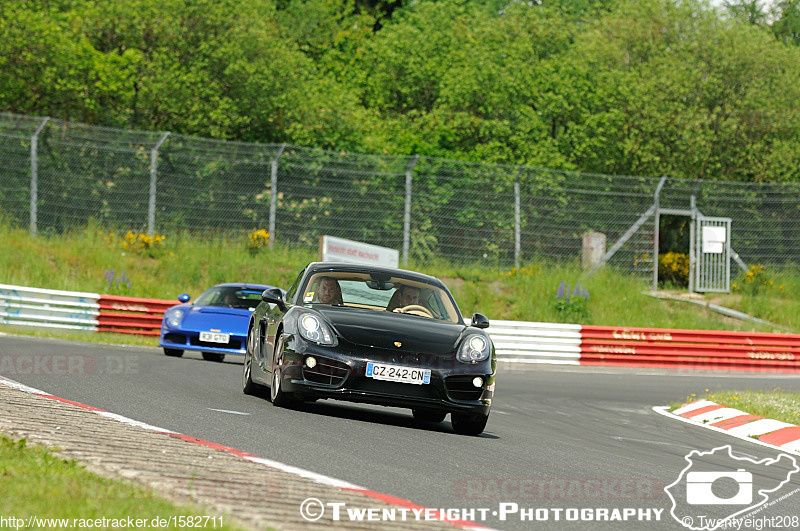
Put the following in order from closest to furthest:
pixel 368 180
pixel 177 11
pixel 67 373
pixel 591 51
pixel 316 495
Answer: pixel 316 495 → pixel 67 373 → pixel 368 180 → pixel 177 11 → pixel 591 51

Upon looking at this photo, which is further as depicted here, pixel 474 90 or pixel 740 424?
pixel 474 90

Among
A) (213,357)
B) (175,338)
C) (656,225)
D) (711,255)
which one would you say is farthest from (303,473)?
(711,255)

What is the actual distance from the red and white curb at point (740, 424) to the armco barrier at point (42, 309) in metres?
11.7

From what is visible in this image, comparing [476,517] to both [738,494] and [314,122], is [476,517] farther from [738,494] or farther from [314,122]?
[314,122]

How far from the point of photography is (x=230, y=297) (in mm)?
18297

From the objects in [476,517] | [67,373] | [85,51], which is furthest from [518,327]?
[476,517]

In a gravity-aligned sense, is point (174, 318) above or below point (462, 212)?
below

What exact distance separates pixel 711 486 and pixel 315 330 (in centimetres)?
345

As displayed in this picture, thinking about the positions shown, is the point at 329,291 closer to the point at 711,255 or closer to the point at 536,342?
the point at 536,342

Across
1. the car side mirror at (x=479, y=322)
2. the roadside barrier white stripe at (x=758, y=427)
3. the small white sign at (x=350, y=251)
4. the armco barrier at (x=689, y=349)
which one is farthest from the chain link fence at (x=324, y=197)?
the car side mirror at (x=479, y=322)

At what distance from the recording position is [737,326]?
28.8 m

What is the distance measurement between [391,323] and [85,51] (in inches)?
968

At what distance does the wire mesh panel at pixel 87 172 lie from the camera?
86.5 ft

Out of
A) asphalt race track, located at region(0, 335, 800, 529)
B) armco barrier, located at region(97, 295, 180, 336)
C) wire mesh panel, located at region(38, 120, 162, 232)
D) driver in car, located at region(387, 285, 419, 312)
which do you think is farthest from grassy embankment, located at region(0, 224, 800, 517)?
driver in car, located at region(387, 285, 419, 312)
